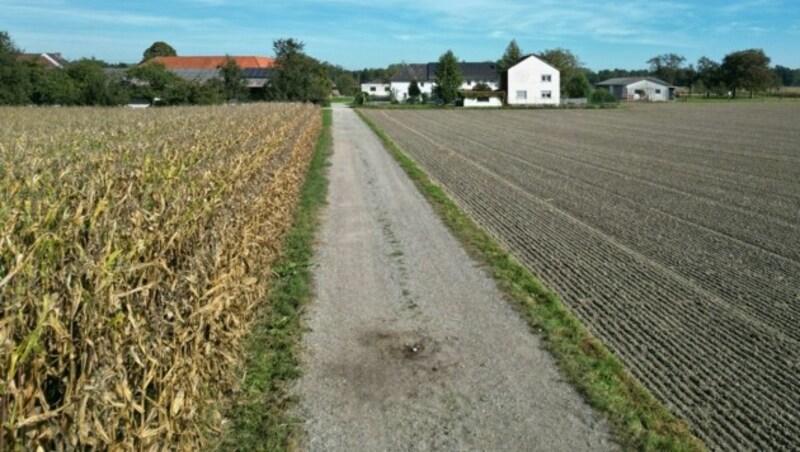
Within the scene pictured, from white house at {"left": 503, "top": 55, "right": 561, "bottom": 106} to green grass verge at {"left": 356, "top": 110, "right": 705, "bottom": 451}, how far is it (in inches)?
3311

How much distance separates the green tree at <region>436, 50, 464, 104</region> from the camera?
89562mm

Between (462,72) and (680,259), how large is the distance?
A: 356 feet

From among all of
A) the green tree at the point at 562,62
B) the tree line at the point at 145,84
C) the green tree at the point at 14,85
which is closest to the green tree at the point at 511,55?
the green tree at the point at 562,62

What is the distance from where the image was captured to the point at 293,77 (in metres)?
68.4

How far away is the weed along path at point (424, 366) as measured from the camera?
5.13 meters

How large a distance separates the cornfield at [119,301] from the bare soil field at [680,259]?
3791 mm

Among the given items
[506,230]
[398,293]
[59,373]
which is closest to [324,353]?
[398,293]

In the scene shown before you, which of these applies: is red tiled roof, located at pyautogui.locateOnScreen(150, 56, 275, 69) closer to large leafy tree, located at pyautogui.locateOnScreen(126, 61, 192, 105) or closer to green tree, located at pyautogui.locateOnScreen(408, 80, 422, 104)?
green tree, located at pyautogui.locateOnScreen(408, 80, 422, 104)

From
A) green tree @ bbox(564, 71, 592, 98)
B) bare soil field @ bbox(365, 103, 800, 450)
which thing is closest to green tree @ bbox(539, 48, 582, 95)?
green tree @ bbox(564, 71, 592, 98)

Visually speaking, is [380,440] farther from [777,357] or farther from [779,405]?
[777,357]

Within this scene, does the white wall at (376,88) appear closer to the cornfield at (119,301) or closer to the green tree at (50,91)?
the green tree at (50,91)

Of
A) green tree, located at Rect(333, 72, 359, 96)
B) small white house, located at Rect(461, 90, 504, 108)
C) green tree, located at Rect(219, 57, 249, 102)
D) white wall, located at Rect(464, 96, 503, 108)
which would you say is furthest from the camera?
green tree, located at Rect(333, 72, 359, 96)

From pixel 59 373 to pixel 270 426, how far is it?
7.32 feet

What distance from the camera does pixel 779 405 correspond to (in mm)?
5512
